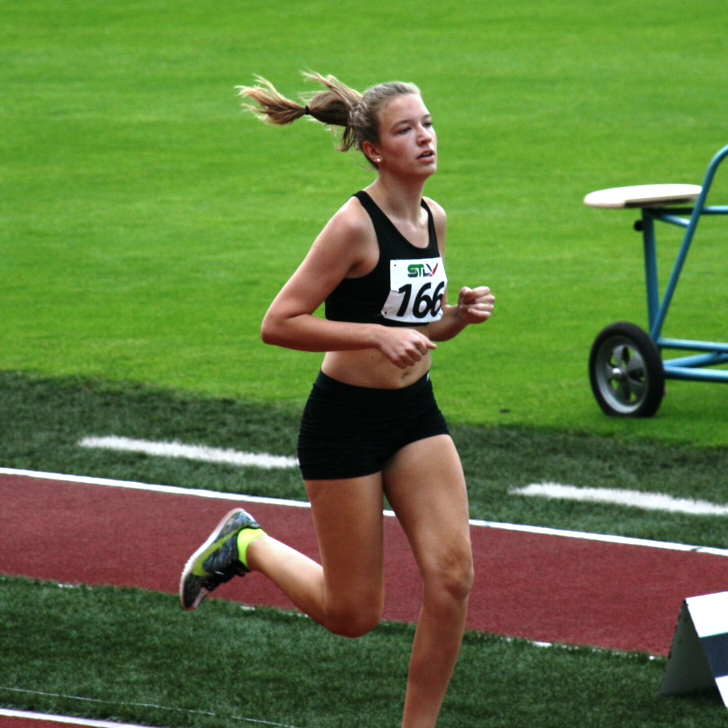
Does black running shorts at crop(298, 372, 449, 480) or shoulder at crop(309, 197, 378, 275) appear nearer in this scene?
shoulder at crop(309, 197, 378, 275)

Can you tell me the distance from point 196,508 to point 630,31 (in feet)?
69.2

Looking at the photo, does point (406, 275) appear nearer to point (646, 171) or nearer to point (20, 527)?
point (20, 527)

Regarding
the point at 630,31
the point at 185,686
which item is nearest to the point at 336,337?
the point at 185,686

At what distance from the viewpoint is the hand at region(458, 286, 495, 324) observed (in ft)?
17.1

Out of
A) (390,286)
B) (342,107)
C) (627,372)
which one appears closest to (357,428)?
(390,286)

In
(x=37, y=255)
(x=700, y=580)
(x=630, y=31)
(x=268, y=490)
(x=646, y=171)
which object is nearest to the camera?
(x=700, y=580)

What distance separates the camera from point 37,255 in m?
15.8

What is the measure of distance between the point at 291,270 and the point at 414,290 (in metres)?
9.98

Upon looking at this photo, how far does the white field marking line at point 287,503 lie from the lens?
7504 millimetres

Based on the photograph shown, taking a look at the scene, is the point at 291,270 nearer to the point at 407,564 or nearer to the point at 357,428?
the point at 407,564

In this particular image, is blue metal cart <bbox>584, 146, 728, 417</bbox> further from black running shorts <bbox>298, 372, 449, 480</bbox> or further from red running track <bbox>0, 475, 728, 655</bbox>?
black running shorts <bbox>298, 372, 449, 480</bbox>

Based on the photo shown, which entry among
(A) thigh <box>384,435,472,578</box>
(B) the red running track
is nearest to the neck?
A: (A) thigh <box>384,435,472,578</box>

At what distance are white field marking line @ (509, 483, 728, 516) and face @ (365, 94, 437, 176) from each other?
141 inches

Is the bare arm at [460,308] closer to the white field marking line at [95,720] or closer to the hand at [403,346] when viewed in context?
the hand at [403,346]
